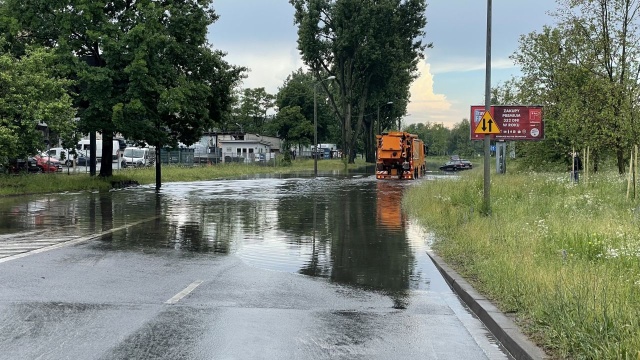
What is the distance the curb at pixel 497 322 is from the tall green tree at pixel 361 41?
5216 centimetres

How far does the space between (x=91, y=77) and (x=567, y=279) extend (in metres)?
25.5

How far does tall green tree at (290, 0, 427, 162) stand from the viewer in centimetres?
5869

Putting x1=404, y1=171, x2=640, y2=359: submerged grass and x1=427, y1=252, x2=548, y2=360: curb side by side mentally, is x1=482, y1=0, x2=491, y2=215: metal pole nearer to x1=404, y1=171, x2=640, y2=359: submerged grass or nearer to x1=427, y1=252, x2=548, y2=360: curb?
x1=404, y1=171, x2=640, y2=359: submerged grass

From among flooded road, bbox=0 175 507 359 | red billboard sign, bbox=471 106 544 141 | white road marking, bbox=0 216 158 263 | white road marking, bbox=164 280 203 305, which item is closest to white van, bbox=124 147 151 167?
red billboard sign, bbox=471 106 544 141

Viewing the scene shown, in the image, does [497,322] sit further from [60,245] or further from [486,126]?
[486,126]

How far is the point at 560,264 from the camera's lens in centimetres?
774

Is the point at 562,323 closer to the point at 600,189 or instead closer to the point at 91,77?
the point at 600,189

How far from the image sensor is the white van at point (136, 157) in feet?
200

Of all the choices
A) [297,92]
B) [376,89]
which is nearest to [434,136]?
[297,92]

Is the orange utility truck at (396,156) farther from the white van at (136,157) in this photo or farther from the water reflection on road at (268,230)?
the white van at (136,157)

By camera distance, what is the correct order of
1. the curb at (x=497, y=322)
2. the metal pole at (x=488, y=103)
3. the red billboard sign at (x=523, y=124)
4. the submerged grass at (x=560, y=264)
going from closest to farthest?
1. the submerged grass at (x=560, y=264)
2. the curb at (x=497, y=322)
3. the metal pole at (x=488, y=103)
4. the red billboard sign at (x=523, y=124)

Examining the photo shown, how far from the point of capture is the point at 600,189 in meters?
18.6

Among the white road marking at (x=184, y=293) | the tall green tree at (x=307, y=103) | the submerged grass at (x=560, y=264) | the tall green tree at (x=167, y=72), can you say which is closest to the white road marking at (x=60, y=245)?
the white road marking at (x=184, y=293)

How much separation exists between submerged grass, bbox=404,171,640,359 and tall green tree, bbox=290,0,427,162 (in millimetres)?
44486
